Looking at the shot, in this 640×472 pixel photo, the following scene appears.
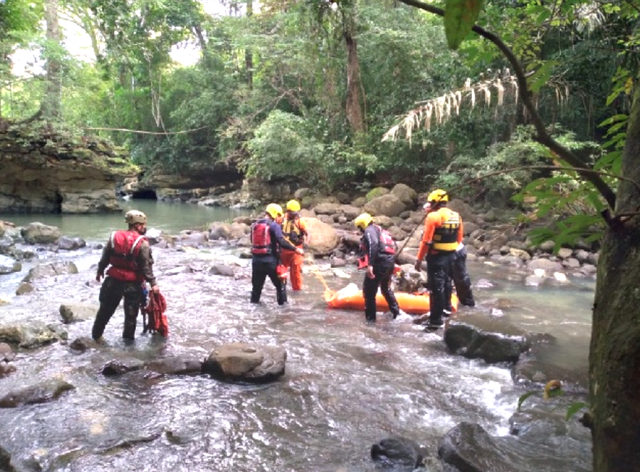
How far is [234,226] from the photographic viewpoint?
17812 mm

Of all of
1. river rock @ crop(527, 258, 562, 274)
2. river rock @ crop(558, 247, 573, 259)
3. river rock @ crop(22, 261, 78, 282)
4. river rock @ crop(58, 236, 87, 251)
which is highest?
river rock @ crop(558, 247, 573, 259)

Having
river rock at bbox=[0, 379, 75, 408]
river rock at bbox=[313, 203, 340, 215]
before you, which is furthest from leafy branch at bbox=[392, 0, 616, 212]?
river rock at bbox=[313, 203, 340, 215]

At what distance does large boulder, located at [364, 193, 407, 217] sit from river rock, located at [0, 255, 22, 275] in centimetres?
999

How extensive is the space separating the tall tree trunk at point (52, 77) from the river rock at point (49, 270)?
11.1 m

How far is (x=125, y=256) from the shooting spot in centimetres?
631

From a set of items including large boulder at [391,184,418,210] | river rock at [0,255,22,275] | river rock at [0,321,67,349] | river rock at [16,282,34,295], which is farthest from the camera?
large boulder at [391,184,418,210]

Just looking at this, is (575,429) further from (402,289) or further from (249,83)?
(249,83)

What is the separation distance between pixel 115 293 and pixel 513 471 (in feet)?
15.9

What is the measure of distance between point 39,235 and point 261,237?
10.1 meters

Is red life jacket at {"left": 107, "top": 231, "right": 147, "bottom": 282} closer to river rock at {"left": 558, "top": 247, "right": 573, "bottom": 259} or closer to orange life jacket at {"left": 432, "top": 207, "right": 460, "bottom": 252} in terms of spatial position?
orange life jacket at {"left": 432, "top": 207, "right": 460, "bottom": 252}

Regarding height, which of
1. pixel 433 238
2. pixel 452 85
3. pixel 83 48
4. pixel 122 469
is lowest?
pixel 122 469

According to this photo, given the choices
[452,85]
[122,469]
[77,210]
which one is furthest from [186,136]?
[122,469]

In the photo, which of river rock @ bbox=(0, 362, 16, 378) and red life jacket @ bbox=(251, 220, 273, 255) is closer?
river rock @ bbox=(0, 362, 16, 378)

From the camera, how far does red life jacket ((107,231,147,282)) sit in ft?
20.6
